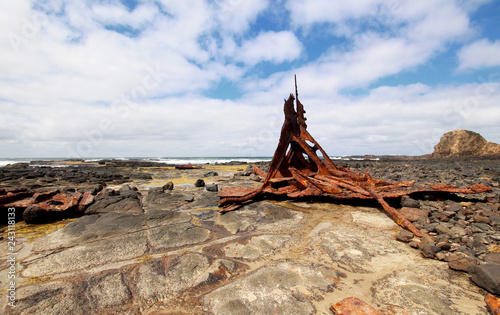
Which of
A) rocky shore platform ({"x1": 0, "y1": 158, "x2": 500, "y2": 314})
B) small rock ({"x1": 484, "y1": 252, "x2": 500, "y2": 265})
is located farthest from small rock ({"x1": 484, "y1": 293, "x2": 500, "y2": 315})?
small rock ({"x1": 484, "y1": 252, "x2": 500, "y2": 265})

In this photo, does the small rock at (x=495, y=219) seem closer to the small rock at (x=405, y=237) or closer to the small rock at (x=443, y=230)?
the small rock at (x=443, y=230)

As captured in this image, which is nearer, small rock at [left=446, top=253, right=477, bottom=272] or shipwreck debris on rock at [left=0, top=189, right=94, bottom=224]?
small rock at [left=446, top=253, right=477, bottom=272]

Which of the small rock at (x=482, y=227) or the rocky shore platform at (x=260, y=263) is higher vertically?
the small rock at (x=482, y=227)

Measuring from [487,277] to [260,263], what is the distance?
252 cm

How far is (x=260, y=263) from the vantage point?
2.96 m

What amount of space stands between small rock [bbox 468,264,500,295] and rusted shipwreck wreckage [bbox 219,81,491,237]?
49.2 inches

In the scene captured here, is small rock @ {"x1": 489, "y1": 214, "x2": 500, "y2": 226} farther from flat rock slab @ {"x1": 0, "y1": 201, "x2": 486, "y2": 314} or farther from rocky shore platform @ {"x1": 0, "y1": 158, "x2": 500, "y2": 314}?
flat rock slab @ {"x1": 0, "y1": 201, "x2": 486, "y2": 314}

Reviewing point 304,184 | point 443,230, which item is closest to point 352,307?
point 443,230

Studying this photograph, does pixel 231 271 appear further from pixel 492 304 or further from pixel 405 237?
pixel 405 237

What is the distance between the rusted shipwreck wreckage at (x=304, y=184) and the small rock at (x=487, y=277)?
1.25 meters

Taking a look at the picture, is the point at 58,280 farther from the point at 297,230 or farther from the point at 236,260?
the point at 297,230

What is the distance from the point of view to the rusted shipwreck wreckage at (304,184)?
5023 mm

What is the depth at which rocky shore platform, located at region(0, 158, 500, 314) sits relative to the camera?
2154 millimetres

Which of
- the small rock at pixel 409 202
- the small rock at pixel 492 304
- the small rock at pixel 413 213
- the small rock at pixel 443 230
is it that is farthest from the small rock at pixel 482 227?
the small rock at pixel 492 304
